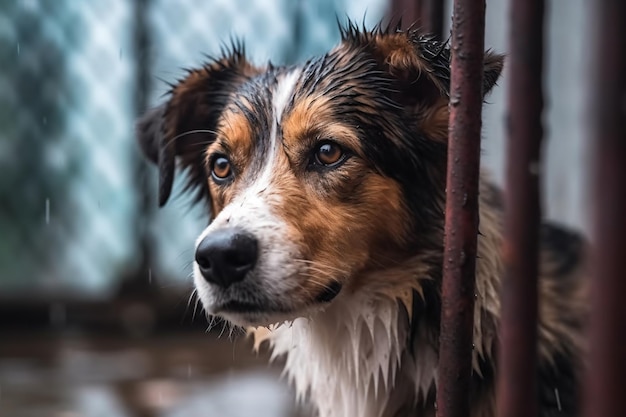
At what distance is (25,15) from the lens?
18.4 ft

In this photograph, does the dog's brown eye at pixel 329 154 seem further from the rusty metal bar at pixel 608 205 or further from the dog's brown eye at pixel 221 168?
the rusty metal bar at pixel 608 205

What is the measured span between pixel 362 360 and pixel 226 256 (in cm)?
54

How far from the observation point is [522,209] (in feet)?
4.38

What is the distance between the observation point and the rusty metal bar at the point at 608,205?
2.97 ft

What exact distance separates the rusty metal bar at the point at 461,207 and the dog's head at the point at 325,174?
442 millimetres

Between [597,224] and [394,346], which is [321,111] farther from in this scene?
[597,224]

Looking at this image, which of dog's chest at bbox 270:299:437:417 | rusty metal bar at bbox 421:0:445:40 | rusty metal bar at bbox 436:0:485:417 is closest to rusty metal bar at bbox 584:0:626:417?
rusty metal bar at bbox 436:0:485:417

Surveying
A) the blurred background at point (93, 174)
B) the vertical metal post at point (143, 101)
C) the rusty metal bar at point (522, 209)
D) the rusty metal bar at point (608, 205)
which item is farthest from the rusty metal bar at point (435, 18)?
the vertical metal post at point (143, 101)

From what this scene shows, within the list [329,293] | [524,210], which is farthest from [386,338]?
[524,210]

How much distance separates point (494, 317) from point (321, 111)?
0.69 metres

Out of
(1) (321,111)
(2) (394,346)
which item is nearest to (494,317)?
(2) (394,346)

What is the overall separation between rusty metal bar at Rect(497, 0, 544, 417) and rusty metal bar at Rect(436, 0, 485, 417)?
287 mm

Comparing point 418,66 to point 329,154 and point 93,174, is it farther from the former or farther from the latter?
point 93,174

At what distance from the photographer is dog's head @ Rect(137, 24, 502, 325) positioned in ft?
6.63
